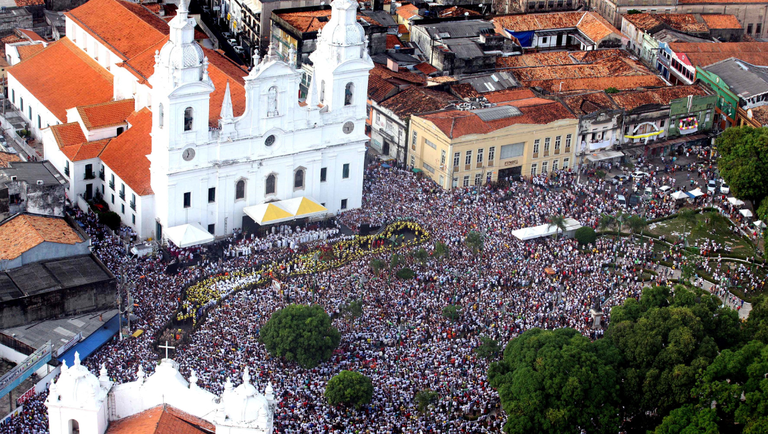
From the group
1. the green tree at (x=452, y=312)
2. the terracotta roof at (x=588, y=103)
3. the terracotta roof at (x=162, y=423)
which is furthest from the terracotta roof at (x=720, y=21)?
the terracotta roof at (x=162, y=423)

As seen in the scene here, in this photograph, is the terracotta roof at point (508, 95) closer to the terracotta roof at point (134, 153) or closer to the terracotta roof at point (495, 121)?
the terracotta roof at point (495, 121)

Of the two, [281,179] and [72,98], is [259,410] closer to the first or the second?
[281,179]

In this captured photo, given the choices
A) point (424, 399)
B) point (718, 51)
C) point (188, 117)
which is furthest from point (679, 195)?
point (188, 117)

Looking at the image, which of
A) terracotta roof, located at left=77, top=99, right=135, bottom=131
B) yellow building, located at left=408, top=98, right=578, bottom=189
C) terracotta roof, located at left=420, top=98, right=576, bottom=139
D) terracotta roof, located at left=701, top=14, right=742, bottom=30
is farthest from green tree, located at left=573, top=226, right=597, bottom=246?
terracotta roof, located at left=701, top=14, right=742, bottom=30

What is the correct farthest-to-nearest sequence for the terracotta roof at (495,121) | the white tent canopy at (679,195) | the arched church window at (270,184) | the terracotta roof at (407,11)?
the terracotta roof at (407,11) < the white tent canopy at (679,195) < the terracotta roof at (495,121) < the arched church window at (270,184)

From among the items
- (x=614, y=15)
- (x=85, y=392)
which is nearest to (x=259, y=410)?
(x=85, y=392)

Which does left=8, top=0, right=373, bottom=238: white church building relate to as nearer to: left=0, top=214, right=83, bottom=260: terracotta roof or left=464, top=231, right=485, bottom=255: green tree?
left=0, top=214, right=83, bottom=260: terracotta roof
